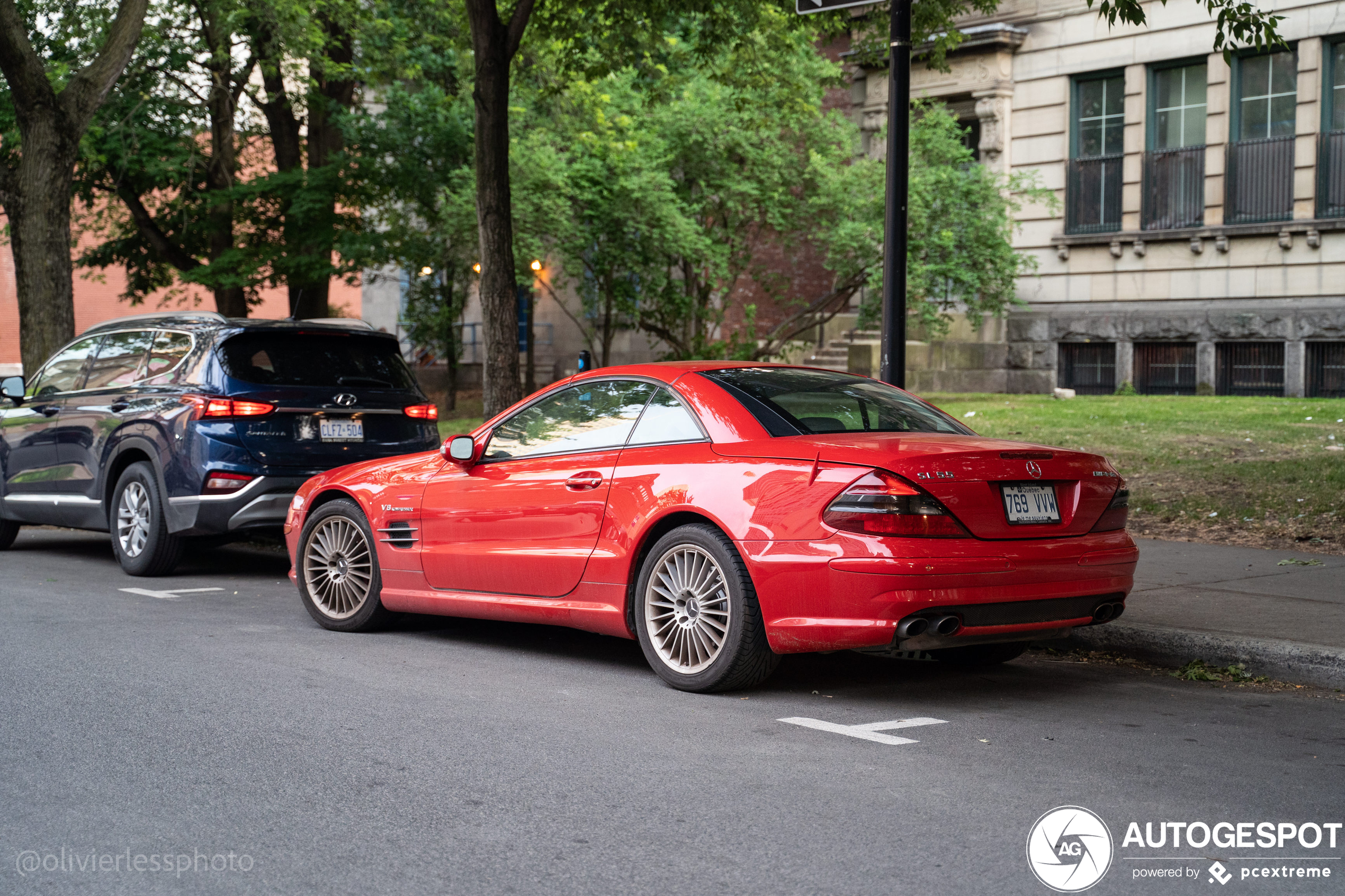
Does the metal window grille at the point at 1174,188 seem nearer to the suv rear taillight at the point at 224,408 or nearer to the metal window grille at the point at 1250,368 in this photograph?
the metal window grille at the point at 1250,368

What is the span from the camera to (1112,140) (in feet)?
79.7

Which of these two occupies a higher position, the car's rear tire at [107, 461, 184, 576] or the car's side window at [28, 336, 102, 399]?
the car's side window at [28, 336, 102, 399]

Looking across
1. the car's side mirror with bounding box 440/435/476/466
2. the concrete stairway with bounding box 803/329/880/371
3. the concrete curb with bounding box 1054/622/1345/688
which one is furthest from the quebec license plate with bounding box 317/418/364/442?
the concrete stairway with bounding box 803/329/880/371

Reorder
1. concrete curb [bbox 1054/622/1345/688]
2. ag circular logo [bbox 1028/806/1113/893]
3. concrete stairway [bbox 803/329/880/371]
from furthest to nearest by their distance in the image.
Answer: concrete stairway [bbox 803/329/880/371] < concrete curb [bbox 1054/622/1345/688] < ag circular logo [bbox 1028/806/1113/893]

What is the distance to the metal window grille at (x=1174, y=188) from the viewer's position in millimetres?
23219

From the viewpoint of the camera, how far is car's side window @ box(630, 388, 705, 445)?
662 centimetres

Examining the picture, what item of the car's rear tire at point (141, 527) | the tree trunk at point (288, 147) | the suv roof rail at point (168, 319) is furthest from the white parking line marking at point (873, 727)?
the tree trunk at point (288, 147)

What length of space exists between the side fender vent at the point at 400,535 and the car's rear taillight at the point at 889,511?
9.22 feet

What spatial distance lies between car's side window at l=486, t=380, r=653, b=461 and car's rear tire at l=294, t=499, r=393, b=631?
3.54 feet

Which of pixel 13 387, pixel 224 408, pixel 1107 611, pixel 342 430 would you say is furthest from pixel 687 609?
pixel 13 387

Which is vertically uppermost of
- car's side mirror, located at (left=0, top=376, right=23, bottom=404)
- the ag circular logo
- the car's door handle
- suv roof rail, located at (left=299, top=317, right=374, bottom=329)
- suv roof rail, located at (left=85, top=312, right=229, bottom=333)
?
suv roof rail, located at (left=85, top=312, right=229, bottom=333)

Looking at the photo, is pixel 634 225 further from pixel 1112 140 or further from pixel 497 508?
pixel 497 508

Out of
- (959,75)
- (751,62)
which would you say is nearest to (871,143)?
(959,75)

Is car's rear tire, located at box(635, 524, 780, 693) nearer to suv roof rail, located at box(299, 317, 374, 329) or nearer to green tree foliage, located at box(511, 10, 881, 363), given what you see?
suv roof rail, located at box(299, 317, 374, 329)
